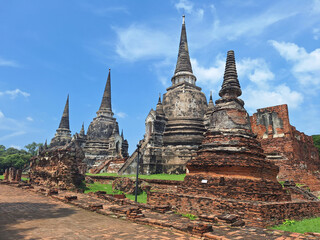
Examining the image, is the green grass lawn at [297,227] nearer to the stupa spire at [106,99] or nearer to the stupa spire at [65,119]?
the stupa spire at [106,99]

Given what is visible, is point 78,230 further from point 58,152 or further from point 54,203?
point 58,152

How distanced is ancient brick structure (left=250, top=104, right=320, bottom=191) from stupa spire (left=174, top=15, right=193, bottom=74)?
11266 mm

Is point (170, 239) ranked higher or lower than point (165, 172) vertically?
lower

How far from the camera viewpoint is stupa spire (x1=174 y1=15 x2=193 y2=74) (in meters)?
28.4

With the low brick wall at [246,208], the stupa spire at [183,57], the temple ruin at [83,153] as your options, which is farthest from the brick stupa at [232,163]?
the stupa spire at [183,57]

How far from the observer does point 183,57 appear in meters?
29.2

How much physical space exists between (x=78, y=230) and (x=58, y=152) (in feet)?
31.2

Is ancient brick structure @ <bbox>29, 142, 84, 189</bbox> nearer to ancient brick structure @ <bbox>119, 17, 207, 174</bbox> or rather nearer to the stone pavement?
the stone pavement

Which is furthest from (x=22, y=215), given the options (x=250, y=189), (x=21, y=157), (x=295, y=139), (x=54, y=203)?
(x=21, y=157)

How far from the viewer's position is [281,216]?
740 cm

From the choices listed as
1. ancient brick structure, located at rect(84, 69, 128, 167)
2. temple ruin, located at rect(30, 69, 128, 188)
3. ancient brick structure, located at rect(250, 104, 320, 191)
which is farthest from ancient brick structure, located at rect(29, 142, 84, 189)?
ancient brick structure, located at rect(84, 69, 128, 167)

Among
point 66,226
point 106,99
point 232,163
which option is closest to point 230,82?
point 232,163

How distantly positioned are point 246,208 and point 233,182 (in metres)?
1.77

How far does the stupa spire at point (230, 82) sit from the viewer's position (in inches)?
460
